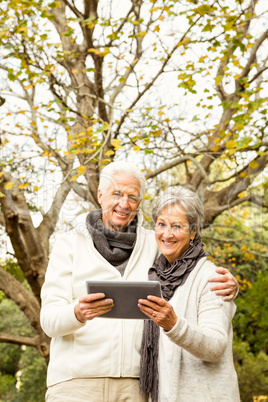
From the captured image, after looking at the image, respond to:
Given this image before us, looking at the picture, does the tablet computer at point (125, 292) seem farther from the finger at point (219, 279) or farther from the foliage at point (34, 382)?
the foliage at point (34, 382)

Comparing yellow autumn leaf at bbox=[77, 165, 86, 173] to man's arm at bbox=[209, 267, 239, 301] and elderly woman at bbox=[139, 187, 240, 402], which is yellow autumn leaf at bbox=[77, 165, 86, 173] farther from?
man's arm at bbox=[209, 267, 239, 301]

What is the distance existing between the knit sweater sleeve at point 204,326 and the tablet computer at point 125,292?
0.17 m

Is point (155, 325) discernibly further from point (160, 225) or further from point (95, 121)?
point (95, 121)

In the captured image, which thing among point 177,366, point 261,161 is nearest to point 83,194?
point 261,161

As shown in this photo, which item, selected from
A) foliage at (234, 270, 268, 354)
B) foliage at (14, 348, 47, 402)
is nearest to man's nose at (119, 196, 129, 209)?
foliage at (234, 270, 268, 354)

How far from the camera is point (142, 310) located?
200 centimetres

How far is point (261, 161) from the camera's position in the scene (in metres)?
6.40

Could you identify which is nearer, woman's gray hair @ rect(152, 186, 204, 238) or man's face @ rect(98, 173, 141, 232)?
woman's gray hair @ rect(152, 186, 204, 238)

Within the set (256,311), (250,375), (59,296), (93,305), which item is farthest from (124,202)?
(250,375)

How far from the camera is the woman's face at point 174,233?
2.35m

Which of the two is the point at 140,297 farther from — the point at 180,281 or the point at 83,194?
the point at 83,194

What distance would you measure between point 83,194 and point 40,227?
68 centimetres

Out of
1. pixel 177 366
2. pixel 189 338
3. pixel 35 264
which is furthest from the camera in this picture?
pixel 35 264

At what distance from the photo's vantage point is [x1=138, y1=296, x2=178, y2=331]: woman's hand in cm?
194
